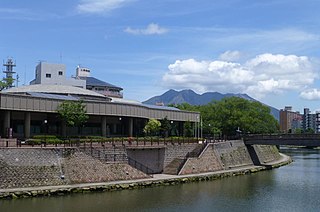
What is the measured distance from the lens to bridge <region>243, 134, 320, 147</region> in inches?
2579

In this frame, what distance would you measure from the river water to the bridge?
13.4 metres

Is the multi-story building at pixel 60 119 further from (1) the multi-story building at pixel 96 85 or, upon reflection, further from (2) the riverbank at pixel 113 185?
(1) the multi-story building at pixel 96 85

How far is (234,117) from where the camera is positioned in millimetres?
103812

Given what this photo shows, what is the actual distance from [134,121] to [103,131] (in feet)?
39.8

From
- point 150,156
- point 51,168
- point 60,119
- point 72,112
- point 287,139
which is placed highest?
point 72,112

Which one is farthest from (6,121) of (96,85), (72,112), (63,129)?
(96,85)

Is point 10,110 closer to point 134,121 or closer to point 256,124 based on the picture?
point 134,121

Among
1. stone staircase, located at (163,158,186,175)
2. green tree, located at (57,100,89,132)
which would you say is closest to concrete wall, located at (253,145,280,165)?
stone staircase, located at (163,158,186,175)

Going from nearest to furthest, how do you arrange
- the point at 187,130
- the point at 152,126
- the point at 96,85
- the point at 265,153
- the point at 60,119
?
the point at 60,119 → the point at 152,126 → the point at 265,153 → the point at 187,130 → the point at 96,85

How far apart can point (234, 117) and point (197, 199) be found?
210ft

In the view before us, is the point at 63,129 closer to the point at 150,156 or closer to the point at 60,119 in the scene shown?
the point at 60,119

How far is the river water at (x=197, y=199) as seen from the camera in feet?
119

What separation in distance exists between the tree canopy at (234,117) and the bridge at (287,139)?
20634 millimetres

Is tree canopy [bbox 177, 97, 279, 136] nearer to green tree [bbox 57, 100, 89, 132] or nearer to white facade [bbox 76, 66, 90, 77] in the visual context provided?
white facade [bbox 76, 66, 90, 77]
